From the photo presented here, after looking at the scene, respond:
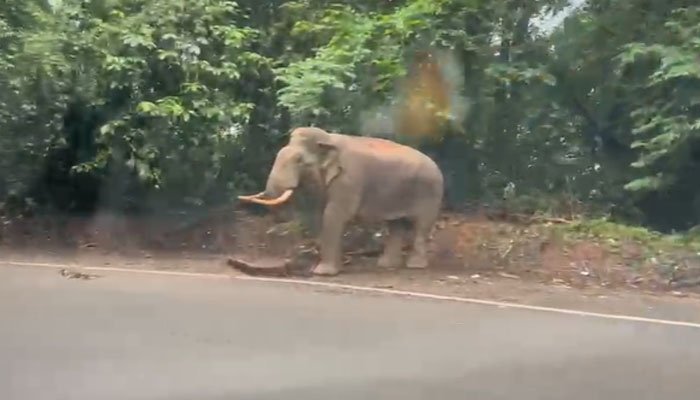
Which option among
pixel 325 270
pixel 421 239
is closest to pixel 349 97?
pixel 421 239

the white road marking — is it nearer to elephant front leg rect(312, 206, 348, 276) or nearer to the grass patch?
elephant front leg rect(312, 206, 348, 276)

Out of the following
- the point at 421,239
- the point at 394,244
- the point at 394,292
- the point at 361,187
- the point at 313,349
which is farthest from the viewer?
the point at 394,244

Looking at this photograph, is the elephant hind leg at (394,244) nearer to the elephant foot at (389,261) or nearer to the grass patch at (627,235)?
the elephant foot at (389,261)

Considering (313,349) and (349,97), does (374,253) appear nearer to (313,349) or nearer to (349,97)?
(349,97)

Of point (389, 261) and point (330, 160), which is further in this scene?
point (389, 261)

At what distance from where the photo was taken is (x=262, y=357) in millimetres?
6770

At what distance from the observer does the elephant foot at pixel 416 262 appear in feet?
35.7

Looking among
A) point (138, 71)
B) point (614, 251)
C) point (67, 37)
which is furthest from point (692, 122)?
point (67, 37)

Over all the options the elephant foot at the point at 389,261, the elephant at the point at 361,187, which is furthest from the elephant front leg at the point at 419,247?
the elephant foot at the point at 389,261

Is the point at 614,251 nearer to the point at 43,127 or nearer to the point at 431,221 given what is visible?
the point at 431,221

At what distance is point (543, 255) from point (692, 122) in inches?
88.6

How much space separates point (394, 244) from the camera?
36.7 feet

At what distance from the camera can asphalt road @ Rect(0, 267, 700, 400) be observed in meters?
6.03

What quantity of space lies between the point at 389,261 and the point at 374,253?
51cm
